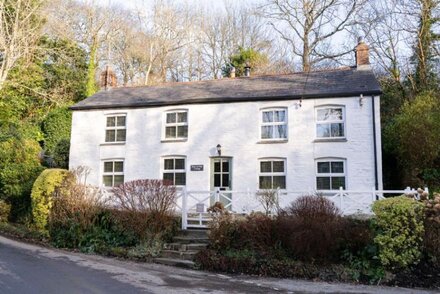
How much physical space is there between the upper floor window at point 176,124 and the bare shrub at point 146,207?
6001 millimetres

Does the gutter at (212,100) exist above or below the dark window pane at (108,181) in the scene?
above

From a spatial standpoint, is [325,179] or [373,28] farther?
[373,28]

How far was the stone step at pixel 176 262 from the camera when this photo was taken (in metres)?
9.86

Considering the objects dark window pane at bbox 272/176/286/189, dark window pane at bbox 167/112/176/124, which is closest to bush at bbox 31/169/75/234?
dark window pane at bbox 167/112/176/124

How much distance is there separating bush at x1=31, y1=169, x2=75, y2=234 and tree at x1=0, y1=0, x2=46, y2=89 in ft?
36.0

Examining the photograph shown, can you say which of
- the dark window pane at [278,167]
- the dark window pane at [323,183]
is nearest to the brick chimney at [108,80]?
the dark window pane at [278,167]

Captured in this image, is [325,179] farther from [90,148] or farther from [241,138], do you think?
[90,148]

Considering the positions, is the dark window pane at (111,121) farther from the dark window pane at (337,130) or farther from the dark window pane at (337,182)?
the dark window pane at (337,182)

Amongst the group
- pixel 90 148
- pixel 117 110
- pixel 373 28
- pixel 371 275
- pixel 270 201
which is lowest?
pixel 371 275

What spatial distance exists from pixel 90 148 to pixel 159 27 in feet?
60.1

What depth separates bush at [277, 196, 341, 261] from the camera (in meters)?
8.94

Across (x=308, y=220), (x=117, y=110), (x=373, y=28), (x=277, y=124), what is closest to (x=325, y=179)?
(x=277, y=124)

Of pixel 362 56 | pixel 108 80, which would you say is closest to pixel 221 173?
pixel 362 56

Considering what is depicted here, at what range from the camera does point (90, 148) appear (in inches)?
715
